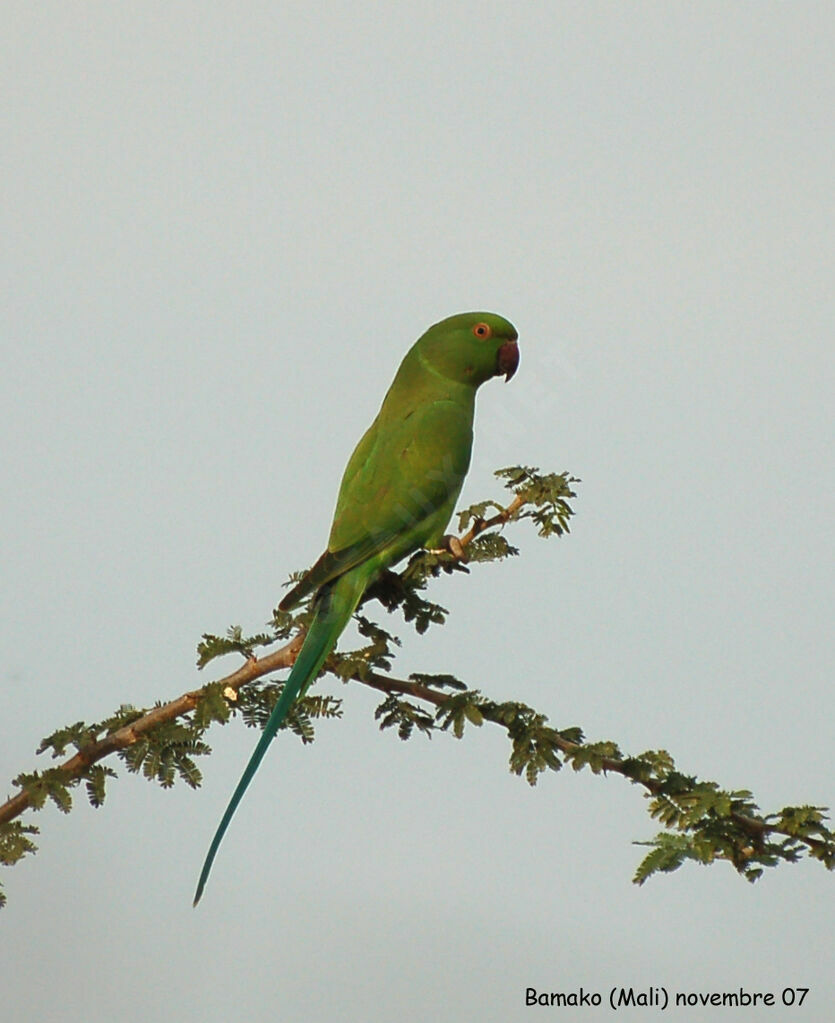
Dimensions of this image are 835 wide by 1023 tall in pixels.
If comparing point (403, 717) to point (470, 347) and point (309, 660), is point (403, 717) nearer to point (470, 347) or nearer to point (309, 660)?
point (309, 660)

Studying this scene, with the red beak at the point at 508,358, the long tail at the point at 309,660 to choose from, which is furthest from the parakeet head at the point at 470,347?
the long tail at the point at 309,660

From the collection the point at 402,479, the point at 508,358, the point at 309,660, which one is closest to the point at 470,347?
the point at 508,358

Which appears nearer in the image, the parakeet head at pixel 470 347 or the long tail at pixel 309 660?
the long tail at pixel 309 660

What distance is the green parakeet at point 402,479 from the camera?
2.45m

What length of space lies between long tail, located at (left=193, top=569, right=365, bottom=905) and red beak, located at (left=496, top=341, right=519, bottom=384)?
904 mm

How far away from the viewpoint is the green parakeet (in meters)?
2.45

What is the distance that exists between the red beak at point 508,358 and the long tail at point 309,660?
2.97 feet

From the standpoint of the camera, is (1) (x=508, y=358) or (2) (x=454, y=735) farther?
(1) (x=508, y=358)

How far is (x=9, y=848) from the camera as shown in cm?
225

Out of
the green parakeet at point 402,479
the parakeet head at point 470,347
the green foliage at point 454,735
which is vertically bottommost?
the green foliage at point 454,735

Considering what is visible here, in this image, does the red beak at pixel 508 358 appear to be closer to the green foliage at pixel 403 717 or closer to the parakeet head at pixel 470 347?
the parakeet head at pixel 470 347

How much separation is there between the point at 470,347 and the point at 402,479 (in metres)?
0.54

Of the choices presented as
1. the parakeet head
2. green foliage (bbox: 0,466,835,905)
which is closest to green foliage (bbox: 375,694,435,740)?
green foliage (bbox: 0,466,835,905)

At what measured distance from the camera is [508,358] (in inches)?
127
